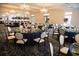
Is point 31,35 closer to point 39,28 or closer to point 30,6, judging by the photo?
point 39,28

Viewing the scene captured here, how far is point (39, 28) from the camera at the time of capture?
2.95 meters

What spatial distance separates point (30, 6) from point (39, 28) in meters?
0.46

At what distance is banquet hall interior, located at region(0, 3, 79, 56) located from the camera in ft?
9.53

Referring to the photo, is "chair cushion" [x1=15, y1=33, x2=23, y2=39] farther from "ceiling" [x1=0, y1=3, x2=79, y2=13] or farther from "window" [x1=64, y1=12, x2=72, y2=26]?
"window" [x1=64, y1=12, x2=72, y2=26]

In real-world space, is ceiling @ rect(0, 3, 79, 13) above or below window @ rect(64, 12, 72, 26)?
above

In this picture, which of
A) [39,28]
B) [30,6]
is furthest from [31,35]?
[30,6]

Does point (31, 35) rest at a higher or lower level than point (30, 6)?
lower

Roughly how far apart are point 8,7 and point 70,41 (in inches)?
53.6

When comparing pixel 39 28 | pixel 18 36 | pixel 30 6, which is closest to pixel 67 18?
pixel 39 28

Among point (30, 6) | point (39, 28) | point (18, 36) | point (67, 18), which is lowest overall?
point (18, 36)

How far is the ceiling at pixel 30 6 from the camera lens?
2.90 meters

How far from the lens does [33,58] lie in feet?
10.1

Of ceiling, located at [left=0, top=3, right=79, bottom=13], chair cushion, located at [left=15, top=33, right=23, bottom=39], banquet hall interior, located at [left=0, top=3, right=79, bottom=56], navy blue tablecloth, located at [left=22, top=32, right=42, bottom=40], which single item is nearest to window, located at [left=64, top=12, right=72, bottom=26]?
banquet hall interior, located at [left=0, top=3, right=79, bottom=56]

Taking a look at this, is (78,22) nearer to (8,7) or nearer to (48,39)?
(48,39)
